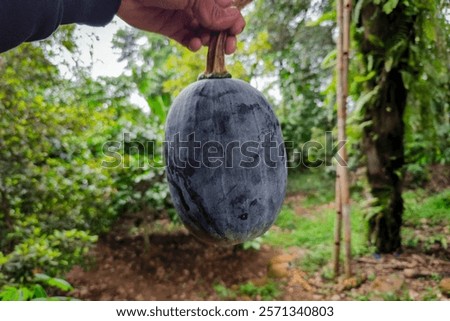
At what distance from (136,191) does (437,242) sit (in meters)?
1.13

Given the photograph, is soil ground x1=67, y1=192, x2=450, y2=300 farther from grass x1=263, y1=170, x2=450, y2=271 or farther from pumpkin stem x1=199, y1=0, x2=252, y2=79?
pumpkin stem x1=199, y1=0, x2=252, y2=79

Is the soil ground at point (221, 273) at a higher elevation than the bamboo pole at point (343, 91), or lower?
lower

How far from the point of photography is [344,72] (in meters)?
1.29

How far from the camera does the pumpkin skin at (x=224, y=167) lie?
48 cm

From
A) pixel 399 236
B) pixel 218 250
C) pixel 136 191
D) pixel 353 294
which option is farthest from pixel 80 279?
pixel 399 236

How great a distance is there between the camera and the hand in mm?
521

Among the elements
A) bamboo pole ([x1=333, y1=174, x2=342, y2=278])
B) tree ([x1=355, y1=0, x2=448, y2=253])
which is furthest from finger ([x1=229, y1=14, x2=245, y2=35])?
tree ([x1=355, y1=0, x2=448, y2=253])

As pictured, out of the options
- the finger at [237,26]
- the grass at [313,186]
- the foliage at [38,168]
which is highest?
the finger at [237,26]

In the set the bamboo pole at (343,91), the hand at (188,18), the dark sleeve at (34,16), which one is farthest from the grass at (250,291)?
the dark sleeve at (34,16)

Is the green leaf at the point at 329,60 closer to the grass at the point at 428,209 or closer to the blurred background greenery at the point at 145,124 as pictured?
the blurred background greenery at the point at 145,124

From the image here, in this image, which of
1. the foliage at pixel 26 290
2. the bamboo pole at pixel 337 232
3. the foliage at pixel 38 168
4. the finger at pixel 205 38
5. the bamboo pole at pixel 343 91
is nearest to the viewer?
the finger at pixel 205 38

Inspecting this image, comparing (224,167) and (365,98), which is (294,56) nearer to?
(365,98)

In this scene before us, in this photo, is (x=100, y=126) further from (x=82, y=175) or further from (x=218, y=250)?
(x=218, y=250)

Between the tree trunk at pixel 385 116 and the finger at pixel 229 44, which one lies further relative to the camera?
the tree trunk at pixel 385 116
